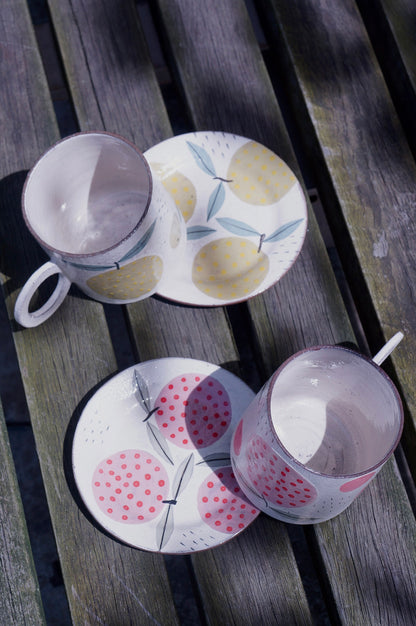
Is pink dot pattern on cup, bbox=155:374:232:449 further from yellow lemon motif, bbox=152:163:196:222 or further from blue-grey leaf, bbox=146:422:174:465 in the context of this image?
yellow lemon motif, bbox=152:163:196:222

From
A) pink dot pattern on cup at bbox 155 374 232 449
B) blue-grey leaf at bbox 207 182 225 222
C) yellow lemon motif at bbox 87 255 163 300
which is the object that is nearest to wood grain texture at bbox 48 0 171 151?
blue-grey leaf at bbox 207 182 225 222

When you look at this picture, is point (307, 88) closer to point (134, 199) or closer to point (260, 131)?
point (260, 131)

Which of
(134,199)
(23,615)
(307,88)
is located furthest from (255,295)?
(23,615)

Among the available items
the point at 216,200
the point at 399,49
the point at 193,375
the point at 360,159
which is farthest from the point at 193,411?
the point at 399,49

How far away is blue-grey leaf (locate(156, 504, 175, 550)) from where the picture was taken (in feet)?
2.20

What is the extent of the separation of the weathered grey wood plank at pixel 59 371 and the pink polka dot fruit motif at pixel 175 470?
0.05 meters

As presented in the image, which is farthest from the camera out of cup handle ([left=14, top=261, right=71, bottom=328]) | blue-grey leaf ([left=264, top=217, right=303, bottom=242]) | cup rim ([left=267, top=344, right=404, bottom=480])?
blue-grey leaf ([left=264, top=217, right=303, bottom=242])

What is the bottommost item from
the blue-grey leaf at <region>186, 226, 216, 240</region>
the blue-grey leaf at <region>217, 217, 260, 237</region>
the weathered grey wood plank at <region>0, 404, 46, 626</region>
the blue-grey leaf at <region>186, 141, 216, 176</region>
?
the weathered grey wood plank at <region>0, 404, 46, 626</region>

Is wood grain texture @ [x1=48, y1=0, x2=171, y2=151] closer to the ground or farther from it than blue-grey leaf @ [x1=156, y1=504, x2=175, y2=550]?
farther from it

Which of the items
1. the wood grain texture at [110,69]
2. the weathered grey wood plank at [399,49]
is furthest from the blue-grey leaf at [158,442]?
the weathered grey wood plank at [399,49]

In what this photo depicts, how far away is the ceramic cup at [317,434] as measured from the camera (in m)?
0.56

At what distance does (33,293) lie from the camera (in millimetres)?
697

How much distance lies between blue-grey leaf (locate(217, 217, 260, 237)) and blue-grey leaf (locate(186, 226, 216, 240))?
2cm

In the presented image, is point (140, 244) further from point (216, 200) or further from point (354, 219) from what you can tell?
point (354, 219)
